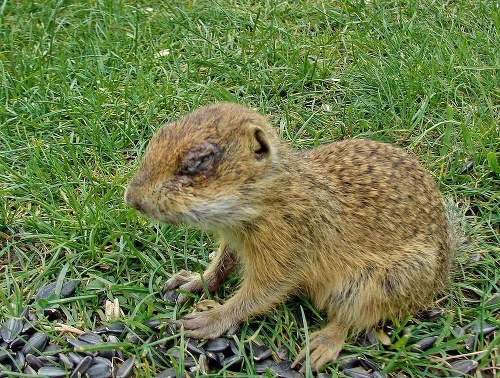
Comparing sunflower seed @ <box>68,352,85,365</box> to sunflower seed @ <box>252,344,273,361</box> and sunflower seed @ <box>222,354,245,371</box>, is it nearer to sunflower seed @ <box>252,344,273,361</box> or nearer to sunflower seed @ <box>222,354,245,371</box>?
sunflower seed @ <box>222,354,245,371</box>

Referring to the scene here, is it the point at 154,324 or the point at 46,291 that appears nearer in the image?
the point at 154,324

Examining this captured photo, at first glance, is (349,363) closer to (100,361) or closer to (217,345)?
(217,345)

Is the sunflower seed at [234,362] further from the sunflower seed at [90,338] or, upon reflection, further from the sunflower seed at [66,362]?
the sunflower seed at [66,362]

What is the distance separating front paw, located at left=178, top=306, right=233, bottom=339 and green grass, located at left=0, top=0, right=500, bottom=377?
147 millimetres

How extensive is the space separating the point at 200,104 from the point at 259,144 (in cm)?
202

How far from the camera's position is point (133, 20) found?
6.00m

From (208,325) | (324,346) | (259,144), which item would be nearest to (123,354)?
(208,325)

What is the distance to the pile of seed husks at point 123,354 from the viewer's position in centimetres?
345

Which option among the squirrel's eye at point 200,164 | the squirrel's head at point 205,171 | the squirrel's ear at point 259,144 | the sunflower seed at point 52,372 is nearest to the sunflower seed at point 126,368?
the sunflower seed at point 52,372

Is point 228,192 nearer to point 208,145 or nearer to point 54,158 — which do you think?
point 208,145

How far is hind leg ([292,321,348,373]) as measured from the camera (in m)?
3.55

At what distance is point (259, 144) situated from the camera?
3324 millimetres

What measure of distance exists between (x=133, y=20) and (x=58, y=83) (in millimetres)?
1033

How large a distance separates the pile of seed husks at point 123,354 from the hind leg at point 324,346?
7 centimetres
